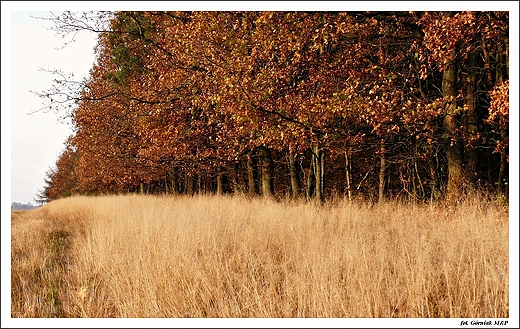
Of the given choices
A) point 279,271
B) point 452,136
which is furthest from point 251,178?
point 279,271

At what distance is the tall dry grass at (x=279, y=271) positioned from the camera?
168 inches

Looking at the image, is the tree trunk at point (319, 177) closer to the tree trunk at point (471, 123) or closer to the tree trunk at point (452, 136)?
the tree trunk at point (452, 136)

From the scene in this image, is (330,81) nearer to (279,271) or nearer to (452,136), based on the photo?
(452,136)

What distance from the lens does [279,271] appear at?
17.7 ft

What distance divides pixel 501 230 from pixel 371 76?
594cm

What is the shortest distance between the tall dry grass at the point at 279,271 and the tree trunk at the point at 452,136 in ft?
4.27

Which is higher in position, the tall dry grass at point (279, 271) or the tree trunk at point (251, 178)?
the tree trunk at point (251, 178)

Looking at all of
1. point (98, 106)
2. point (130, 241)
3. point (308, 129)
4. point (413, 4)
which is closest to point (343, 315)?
point (130, 241)

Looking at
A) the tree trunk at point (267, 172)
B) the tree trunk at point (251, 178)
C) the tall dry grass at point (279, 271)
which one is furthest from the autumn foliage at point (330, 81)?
the tree trunk at point (251, 178)

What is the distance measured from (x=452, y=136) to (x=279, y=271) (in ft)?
20.9

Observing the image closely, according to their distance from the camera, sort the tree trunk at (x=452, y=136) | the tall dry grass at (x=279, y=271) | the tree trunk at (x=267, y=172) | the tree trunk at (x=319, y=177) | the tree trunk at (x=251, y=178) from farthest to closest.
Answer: the tree trunk at (x=251, y=178) → the tree trunk at (x=267, y=172) → the tree trunk at (x=319, y=177) → the tree trunk at (x=452, y=136) → the tall dry grass at (x=279, y=271)

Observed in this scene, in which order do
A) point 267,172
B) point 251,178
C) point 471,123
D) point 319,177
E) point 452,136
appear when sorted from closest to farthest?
point 452,136 < point 471,123 < point 319,177 < point 267,172 < point 251,178

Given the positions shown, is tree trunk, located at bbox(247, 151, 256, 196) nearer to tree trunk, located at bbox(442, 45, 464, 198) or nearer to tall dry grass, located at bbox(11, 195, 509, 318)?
tall dry grass, located at bbox(11, 195, 509, 318)

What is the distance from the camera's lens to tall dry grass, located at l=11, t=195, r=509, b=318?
4270mm
